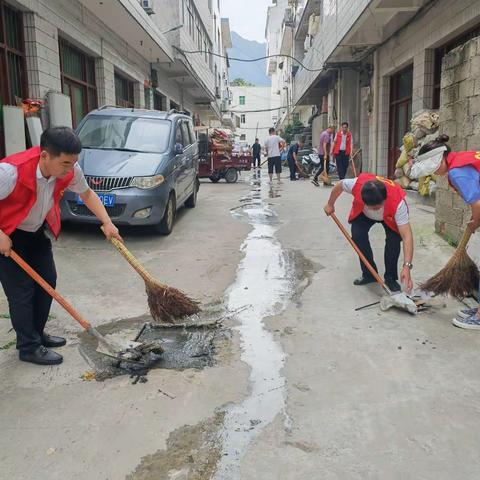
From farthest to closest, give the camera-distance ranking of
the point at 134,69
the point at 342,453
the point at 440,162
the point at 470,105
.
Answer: the point at 134,69, the point at 470,105, the point at 440,162, the point at 342,453

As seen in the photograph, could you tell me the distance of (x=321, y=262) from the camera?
589 cm

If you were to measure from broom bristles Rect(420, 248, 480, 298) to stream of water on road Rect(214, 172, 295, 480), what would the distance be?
4.24 feet

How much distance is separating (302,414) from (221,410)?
0.43 meters

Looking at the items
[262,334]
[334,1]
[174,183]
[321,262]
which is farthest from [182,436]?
[334,1]

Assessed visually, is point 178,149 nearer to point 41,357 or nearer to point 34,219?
point 34,219

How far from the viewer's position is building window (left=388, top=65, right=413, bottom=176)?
1245 centimetres

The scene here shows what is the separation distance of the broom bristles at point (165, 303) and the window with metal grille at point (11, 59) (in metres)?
5.33

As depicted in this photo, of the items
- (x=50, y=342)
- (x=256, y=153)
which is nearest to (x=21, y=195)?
(x=50, y=342)

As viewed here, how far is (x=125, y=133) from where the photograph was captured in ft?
25.0

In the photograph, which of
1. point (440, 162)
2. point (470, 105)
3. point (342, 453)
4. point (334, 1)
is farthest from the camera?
point (334, 1)

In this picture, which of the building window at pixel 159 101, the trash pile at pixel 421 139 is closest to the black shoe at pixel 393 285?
the trash pile at pixel 421 139

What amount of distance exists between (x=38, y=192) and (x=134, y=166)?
12.8 feet

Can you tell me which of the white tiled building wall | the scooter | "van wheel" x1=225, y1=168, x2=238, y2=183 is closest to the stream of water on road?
the white tiled building wall

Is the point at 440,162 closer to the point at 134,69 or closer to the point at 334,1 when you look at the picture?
the point at 334,1
